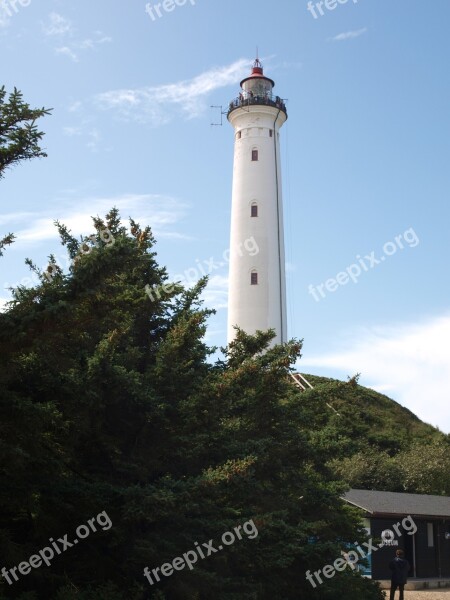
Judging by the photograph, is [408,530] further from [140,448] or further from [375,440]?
[375,440]

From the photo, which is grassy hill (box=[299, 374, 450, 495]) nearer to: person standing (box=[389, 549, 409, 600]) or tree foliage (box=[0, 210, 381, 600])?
tree foliage (box=[0, 210, 381, 600])

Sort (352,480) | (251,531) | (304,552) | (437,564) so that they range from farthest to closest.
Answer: (352,480) → (437,564) → (304,552) → (251,531)

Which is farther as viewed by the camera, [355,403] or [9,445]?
[355,403]

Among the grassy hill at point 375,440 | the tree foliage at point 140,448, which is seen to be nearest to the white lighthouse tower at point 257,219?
the grassy hill at point 375,440

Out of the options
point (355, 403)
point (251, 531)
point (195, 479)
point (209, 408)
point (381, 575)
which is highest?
point (355, 403)

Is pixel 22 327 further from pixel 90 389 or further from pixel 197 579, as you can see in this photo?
pixel 197 579

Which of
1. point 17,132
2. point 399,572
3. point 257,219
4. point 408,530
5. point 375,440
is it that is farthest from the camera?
point 375,440

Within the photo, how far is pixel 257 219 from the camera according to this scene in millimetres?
42062

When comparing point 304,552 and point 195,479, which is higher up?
point 195,479

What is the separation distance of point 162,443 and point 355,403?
43.7 m

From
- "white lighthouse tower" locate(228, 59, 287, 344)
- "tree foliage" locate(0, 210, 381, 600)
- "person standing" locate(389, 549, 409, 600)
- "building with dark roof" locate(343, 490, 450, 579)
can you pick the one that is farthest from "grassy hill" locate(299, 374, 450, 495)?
"white lighthouse tower" locate(228, 59, 287, 344)

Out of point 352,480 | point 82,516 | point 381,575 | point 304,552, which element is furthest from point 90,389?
point 352,480

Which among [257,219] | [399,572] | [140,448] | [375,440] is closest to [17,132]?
[140,448]

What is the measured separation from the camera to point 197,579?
12.4 m
